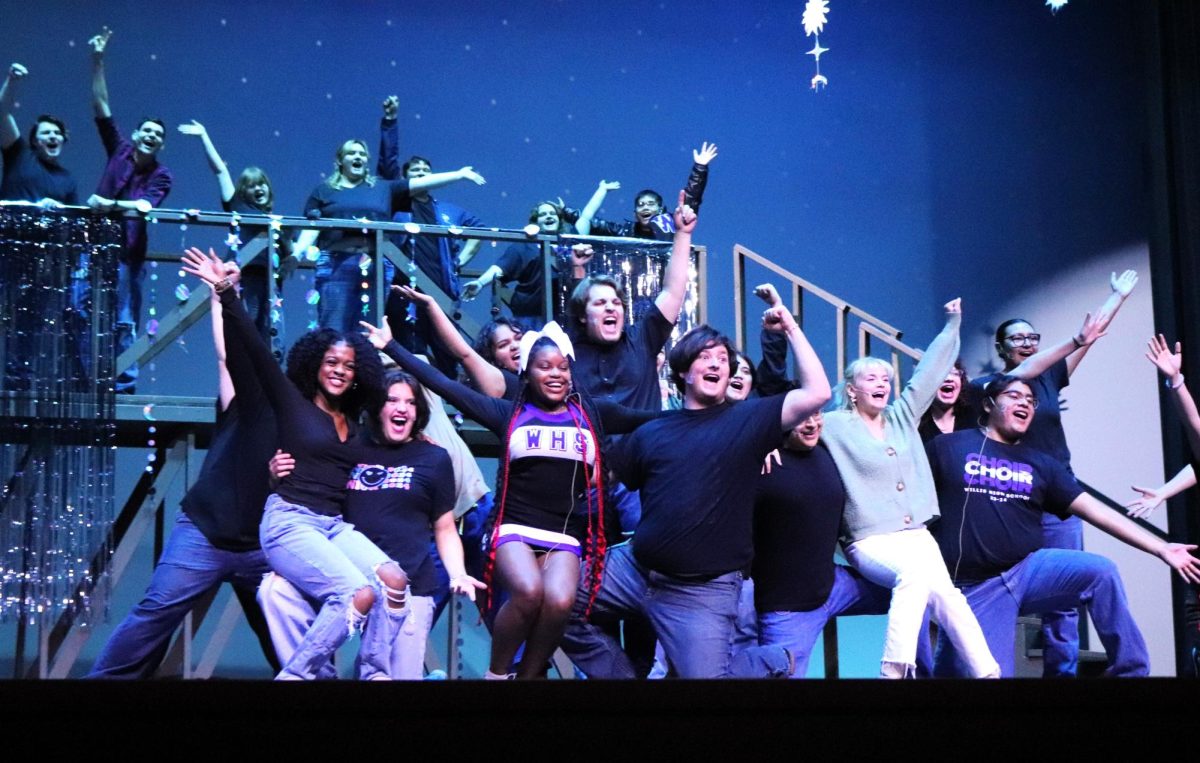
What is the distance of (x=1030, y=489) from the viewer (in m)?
4.75

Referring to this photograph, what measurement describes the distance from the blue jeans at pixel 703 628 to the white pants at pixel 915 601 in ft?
1.56

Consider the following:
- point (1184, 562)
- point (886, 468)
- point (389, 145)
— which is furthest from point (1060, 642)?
point (389, 145)

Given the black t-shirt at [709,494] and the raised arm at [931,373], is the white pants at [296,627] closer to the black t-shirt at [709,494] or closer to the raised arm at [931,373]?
the black t-shirt at [709,494]

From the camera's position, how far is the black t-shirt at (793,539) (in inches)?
174

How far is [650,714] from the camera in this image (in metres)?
2.16

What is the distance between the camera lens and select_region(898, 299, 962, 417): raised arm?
4801mm

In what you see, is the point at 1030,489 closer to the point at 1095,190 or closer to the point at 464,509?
the point at 464,509

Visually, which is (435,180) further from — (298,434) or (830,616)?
(830,616)

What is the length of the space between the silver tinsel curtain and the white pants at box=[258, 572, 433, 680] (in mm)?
1438

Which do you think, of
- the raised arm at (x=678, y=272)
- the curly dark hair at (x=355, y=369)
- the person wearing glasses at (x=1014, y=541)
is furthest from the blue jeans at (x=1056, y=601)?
the curly dark hair at (x=355, y=369)

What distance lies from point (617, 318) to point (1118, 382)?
4.87 m

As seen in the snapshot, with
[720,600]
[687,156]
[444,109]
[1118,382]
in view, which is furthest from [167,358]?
[1118,382]

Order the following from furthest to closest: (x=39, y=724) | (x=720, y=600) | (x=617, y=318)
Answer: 1. (x=617, y=318)
2. (x=720, y=600)
3. (x=39, y=724)

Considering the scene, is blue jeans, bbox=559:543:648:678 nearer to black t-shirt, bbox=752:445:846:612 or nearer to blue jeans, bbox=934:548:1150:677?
black t-shirt, bbox=752:445:846:612
